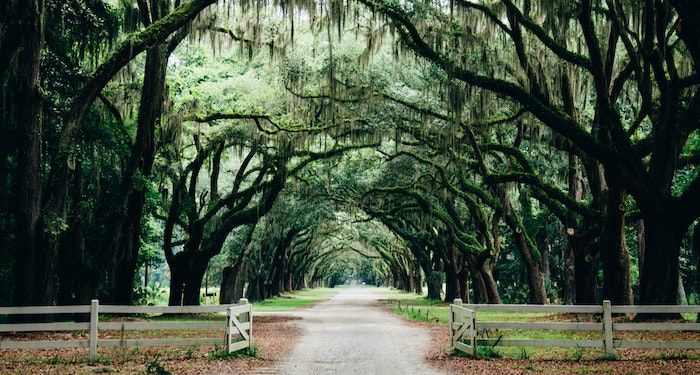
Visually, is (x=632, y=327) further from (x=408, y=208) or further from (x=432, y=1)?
(x=408, y=208)

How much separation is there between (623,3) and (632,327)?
7.08 meters

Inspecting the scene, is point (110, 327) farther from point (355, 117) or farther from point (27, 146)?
point (355, 117)

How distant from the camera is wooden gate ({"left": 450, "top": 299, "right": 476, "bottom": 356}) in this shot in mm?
11406

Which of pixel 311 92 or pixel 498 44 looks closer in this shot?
pixel 498 44

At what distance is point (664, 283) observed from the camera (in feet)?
43.9

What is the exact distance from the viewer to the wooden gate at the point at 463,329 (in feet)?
37.4

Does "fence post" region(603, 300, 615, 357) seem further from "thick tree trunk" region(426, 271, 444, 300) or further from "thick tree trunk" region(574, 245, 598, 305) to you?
"thick tree trunk" region(426, 271, 444, 300)

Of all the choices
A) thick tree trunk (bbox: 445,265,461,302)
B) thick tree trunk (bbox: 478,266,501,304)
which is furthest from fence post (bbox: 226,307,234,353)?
thick tree trunk (bbox: 445,265,461,302)

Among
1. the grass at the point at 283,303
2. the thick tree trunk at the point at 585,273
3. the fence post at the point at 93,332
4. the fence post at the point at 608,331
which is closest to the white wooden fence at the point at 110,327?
the fence post at the point at 93,332

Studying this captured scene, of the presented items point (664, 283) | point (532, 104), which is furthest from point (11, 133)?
point (664, 283)

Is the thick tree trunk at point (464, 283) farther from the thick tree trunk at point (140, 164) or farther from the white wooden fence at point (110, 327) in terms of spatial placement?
the white wooden fence at point (110, 327)

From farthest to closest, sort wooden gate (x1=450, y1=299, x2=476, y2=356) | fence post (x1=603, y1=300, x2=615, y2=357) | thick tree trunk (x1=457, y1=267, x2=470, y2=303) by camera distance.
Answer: thick tree trunk (x1=457, y1=267, x2=470, y2=303), wooden gate (x1=450, y1=299, x2=476, y2=356), fence post (x1=603, y1=300, x2=615, y2=357)

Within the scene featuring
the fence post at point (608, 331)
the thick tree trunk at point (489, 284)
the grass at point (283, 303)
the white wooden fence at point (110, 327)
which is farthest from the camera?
the grass at point (283, 303)

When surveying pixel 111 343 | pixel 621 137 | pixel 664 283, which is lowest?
pixel 111 343
